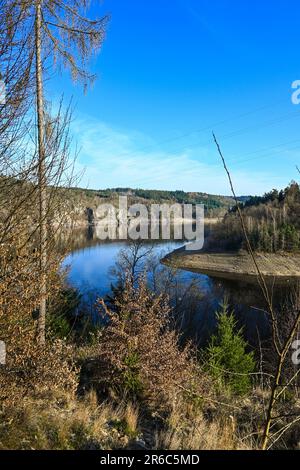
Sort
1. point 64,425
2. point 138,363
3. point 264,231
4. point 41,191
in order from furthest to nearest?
point 264,231 < point 138,363 < point 41,191 < point 64,425

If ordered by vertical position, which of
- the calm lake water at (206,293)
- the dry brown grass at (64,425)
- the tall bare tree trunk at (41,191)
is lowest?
the calm lake water at (206,293)

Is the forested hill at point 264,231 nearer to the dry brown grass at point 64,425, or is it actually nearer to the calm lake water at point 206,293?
the calm lake water at point 206,293

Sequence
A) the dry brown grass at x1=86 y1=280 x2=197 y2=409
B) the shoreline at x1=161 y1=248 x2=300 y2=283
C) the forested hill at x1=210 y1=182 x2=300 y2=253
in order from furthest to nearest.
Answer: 1. the forested hill at x1=210 y1=182 x2=300 y2=253
2. the shoreline at x1=161 y1=248 x2=300 y2=283
3. the dry brown grass at x1=86 y1=280 x2=197 y2=409

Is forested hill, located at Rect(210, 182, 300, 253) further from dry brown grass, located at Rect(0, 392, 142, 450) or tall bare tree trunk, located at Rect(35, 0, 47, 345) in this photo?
dry brown grass, located at Rect(0, 392, 142, 450)

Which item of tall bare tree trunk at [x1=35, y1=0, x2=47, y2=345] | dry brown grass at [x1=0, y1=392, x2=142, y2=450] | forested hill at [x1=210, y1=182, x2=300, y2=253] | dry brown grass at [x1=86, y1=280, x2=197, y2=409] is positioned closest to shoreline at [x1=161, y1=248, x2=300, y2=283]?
forested hill at [x1=210, y1=182, x2=300, y2=253]

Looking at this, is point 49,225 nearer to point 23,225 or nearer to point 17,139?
point 23,225

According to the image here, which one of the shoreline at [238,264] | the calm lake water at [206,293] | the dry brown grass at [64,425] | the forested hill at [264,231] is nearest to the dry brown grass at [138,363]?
the dry brown grass at [64,425]

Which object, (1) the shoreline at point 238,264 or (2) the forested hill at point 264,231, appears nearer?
(1) the shoreline at point 238,264

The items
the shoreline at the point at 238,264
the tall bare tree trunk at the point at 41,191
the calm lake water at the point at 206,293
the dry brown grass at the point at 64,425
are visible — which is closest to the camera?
the dry brown grass at the point at 64,425

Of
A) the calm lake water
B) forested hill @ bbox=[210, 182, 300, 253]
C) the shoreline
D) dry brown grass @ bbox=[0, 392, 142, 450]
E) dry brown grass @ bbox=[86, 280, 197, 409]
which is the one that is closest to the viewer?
dry brown grass @ bbox=[0, 392, 142, 450]

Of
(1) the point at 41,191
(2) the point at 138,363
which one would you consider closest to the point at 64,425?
(2) the point at 138,363

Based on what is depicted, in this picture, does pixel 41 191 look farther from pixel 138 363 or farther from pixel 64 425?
pixel 138 363

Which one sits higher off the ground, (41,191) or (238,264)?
(41,191)

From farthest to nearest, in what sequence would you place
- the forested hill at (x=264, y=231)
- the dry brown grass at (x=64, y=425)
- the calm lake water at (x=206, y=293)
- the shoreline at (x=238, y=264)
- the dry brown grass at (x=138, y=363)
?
the forested hill at (x=264, y=231) → the shoreline at (x=238, y=264) → the calm lake water at (x=206, y=293) → the dry brown grass at (x=138, y=363) → the dry brown grass at (x=64, y=425)
